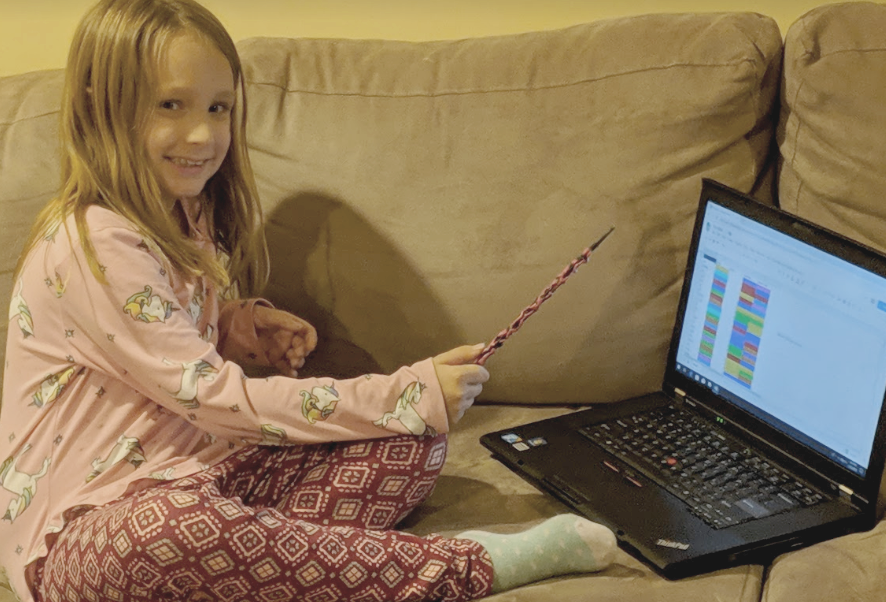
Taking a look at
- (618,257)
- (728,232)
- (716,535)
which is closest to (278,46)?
(618,257)

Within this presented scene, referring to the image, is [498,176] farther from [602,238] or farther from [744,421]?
[744,421]

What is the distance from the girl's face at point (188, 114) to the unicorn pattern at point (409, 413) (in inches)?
15.0

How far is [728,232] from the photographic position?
1.49 metres

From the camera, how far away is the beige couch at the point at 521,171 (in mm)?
1533

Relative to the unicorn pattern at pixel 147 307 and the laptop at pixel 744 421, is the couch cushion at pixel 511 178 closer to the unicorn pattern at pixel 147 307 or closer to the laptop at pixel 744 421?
the laptop at pixel 744 421

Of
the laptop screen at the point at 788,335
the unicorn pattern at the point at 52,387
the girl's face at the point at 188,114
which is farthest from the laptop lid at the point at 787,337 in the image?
the unicorn pattern at the point at 52,387

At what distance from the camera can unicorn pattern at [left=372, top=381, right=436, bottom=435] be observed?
4.49 feet

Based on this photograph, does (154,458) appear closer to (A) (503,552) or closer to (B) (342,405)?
(B) (342,405)

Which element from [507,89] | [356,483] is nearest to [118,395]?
[356,483]

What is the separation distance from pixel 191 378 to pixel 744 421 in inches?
27.8

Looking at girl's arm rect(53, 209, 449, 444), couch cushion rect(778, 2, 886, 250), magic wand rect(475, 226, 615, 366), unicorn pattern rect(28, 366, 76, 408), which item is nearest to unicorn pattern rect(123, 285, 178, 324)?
girl's arm rect(53, 209, 449, 444)

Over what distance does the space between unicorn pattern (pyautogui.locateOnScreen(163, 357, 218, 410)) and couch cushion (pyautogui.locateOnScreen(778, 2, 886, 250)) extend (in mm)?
815

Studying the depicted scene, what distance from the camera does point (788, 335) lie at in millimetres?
1400

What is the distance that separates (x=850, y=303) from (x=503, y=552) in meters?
0.49
